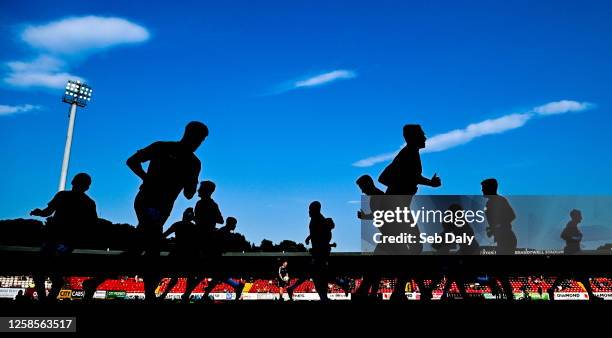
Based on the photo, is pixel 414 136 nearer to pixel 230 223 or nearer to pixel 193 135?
pixel 193 135

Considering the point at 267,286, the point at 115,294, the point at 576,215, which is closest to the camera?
the point at 576,215

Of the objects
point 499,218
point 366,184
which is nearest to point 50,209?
point 366,184

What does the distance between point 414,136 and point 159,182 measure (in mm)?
3018

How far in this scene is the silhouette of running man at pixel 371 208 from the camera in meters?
4.75

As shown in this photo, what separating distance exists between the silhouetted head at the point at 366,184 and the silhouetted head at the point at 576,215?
4.47 metres

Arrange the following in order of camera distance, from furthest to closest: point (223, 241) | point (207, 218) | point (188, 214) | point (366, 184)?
point (223, 241)
point (207, 218)
point (188, 214)
point (366, 184)

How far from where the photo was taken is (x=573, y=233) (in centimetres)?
729

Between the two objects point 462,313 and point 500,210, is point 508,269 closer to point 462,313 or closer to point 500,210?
point 500,210

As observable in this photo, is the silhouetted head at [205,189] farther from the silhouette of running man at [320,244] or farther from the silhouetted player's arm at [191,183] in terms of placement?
the silhouetted player's arm at [191,183]

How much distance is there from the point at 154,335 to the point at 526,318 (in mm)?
2142

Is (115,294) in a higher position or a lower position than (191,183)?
lower

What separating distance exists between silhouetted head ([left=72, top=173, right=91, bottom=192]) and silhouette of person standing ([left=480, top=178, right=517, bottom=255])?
5.43 meters

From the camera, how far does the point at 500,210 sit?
5695mm

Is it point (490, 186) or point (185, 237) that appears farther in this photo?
point (185, 237)
